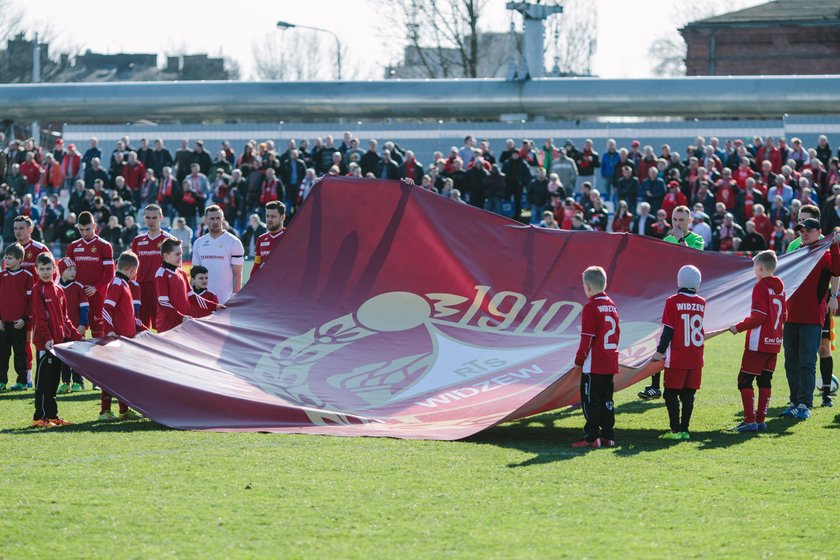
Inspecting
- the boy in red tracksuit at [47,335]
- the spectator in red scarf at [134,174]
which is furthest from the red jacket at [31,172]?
the boy in red tracksuit at [47,335]

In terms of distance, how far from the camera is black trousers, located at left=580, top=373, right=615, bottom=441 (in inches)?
370

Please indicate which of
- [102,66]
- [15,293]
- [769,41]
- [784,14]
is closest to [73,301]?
[15,293]

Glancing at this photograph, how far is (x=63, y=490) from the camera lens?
7.72 metres

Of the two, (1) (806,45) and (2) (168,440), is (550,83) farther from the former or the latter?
(1) (806,45)

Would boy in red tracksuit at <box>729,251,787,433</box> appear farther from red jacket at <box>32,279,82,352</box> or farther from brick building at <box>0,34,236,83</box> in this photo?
brick building at <box>0,34,236,83</box>

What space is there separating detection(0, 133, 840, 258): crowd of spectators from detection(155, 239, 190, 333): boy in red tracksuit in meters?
9.99

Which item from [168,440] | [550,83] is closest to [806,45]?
[550,83]

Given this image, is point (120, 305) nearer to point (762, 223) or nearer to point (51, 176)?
point (762, 223)

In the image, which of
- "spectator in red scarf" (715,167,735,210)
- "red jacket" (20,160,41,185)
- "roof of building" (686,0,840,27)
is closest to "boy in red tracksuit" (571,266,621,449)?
"spectator in red scarf" (715,167,735,210)

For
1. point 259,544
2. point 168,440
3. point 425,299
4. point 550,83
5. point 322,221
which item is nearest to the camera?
point 259,544

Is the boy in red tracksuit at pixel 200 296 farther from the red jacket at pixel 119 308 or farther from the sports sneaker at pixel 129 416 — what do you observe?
the sports sneaker at pixel 129 416

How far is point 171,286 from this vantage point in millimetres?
11359

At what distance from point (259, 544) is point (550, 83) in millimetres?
22962

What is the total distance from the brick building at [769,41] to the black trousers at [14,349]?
48.3 meters
